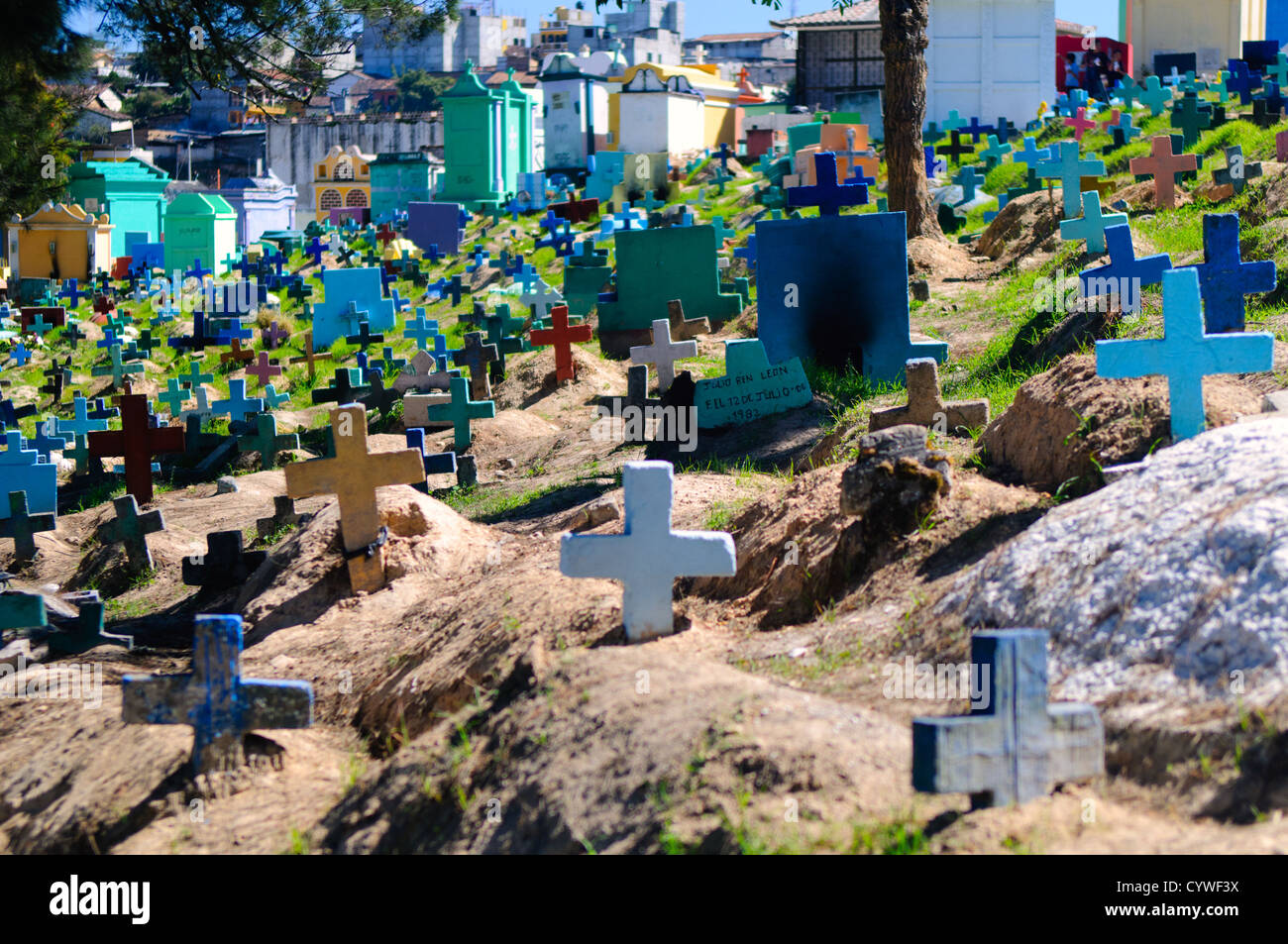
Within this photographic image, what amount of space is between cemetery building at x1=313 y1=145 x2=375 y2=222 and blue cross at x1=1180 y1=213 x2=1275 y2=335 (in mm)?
38701

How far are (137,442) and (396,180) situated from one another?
30339mm

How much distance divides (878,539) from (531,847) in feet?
7.75

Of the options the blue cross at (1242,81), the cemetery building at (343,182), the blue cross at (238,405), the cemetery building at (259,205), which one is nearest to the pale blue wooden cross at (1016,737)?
the blue cross at (238,405)

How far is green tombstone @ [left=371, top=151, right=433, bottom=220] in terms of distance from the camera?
39312 mm

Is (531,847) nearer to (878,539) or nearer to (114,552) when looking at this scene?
(878,539)

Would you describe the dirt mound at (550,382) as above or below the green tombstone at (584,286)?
below

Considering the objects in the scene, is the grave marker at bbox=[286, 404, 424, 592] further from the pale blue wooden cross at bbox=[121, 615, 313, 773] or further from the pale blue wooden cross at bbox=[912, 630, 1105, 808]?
the pale blue wooden cross at bbox=[912, 630, 1105, 808]

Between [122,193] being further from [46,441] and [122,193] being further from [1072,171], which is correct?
[1072,171]

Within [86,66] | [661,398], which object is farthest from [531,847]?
[86,66]

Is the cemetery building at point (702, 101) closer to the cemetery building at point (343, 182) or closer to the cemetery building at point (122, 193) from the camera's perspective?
the cemetery building at point (343, 182)

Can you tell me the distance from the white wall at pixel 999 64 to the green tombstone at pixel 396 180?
16.9 metres

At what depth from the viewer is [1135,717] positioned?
354cm

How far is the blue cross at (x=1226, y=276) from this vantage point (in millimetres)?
6000

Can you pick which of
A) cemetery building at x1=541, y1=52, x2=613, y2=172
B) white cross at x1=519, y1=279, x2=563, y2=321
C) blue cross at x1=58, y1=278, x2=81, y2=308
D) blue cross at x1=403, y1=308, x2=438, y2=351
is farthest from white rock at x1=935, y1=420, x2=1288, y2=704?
cemetery building at x1=541, y1=52, x2=613, y2=172
